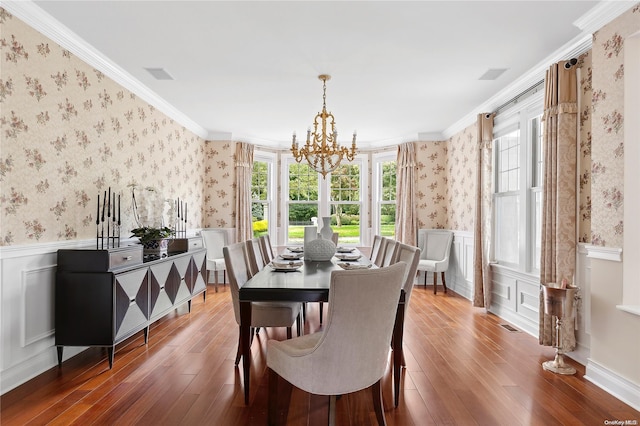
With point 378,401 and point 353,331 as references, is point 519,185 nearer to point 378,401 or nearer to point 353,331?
point 378,401

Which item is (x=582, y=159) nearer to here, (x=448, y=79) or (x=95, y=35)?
(x=448, y=79)

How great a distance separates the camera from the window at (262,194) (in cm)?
734

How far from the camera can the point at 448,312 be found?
4805 mm

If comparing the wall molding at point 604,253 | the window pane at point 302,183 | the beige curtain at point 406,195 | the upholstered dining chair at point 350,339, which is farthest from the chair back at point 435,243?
the upholstered dining chair at point 350,339

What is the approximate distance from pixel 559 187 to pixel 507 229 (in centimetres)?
163

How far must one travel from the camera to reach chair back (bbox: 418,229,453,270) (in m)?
6.32

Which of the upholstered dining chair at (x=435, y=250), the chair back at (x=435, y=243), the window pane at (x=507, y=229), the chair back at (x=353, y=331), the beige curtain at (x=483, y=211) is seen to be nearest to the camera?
the chair back at (x=353, y=331)

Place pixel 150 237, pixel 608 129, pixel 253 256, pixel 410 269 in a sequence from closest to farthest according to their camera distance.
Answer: pixel 608 129 < pixel 410 269 < pixel 150 237 < pixel 253 256

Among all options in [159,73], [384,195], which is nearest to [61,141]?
[159,73]

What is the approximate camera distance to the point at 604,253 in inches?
109

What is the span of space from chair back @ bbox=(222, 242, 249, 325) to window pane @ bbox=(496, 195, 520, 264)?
3.25 meters

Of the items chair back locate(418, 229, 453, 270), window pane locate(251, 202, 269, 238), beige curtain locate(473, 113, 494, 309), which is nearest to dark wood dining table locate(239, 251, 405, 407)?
beige curtain locate(473, 113, 494, 309)

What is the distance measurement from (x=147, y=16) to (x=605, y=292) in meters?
3.96

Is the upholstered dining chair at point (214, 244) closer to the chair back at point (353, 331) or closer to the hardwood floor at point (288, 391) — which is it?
the hardwood floor at point (288, 391)
